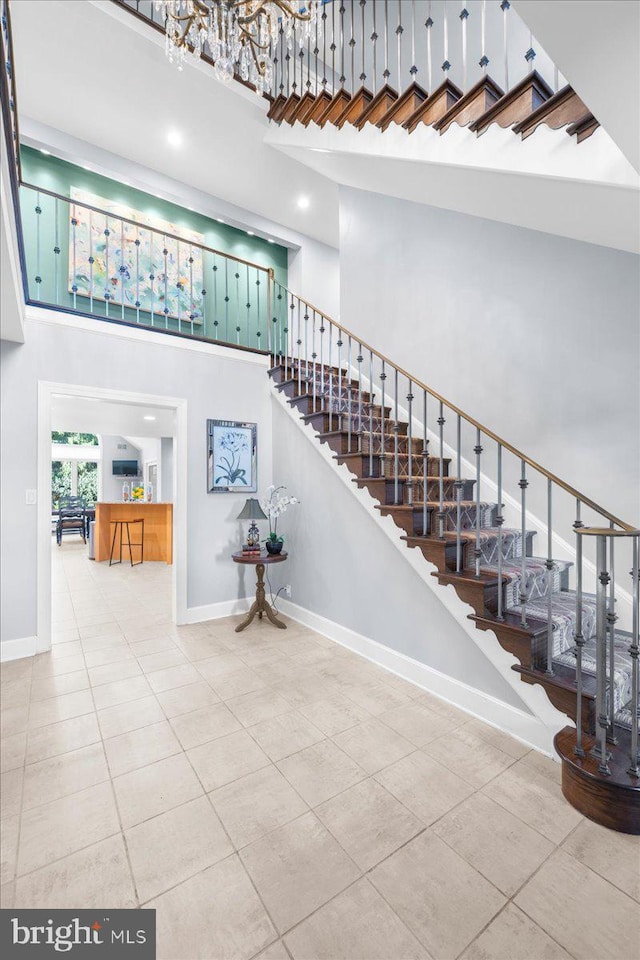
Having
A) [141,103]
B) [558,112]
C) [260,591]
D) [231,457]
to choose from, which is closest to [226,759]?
[260,591]

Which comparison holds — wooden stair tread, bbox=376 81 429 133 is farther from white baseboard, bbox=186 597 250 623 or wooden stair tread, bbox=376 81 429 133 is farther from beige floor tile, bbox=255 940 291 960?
white baseboard, bbox=186 597 250 623

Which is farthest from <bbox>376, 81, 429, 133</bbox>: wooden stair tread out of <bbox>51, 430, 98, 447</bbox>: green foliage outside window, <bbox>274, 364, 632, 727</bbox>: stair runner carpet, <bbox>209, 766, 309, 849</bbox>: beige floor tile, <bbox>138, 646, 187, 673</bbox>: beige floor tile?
<bbox>51, 430, 98, 447</bbox>: green foliage outside window

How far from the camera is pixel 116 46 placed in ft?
12.4

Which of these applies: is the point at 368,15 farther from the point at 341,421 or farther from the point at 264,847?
the point at 264,847

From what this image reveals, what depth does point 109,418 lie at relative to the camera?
Result: 21.8 ft

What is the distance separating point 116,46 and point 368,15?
318cm

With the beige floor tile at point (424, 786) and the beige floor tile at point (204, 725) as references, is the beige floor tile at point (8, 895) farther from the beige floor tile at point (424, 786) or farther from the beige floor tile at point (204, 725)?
the beige floor tile at point (424, 786)

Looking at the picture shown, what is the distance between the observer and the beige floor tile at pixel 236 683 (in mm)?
2915

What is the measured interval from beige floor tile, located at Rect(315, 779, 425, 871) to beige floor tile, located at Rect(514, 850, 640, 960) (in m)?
0.46

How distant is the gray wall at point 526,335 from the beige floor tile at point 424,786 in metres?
1.72

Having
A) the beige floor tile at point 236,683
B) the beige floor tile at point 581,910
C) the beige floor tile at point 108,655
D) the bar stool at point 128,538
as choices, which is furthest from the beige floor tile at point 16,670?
the bar stool at point 128,538

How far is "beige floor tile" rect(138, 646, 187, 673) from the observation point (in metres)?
3.33

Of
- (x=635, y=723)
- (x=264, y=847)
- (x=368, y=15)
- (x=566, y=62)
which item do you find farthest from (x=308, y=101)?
(x=264, y=847)

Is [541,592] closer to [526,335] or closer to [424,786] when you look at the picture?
[424,786]
